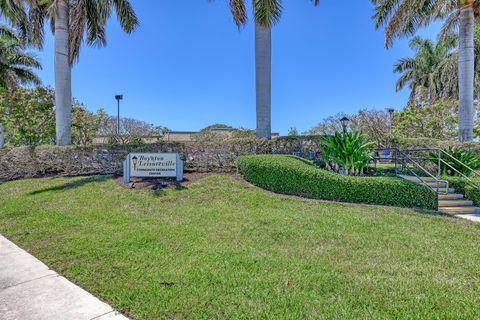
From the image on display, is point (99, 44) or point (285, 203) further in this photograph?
point (99, 44)

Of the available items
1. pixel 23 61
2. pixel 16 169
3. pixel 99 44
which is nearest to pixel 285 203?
pixel 16 169

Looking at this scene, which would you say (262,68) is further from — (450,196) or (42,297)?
(42,297)

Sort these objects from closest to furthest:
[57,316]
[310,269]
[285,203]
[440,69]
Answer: [57,316]
[310,269]
[285,203]
[440,69]

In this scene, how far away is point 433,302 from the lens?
2.99 metres

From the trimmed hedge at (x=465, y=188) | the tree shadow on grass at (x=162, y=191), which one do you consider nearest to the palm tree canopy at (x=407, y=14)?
Result: the trimmed hedge at (x=465, y=188)

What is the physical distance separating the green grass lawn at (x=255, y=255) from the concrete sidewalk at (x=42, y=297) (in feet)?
0.46

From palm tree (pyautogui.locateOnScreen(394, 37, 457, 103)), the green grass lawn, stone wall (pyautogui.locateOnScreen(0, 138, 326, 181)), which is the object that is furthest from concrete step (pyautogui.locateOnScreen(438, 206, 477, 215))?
palm tree (pyautogui.locateOnScreen(394, 37, 457, 103))

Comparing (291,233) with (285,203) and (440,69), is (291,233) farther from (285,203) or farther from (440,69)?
(440,69)

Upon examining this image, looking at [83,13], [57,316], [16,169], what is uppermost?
[83,13]

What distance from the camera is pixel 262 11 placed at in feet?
31.0

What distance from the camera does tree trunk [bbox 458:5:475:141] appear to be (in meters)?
11.6

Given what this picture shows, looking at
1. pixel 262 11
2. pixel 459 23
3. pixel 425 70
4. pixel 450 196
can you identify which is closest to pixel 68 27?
pixel 262 11

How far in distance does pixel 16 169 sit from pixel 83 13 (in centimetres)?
683

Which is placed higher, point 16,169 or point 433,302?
point 16,169
